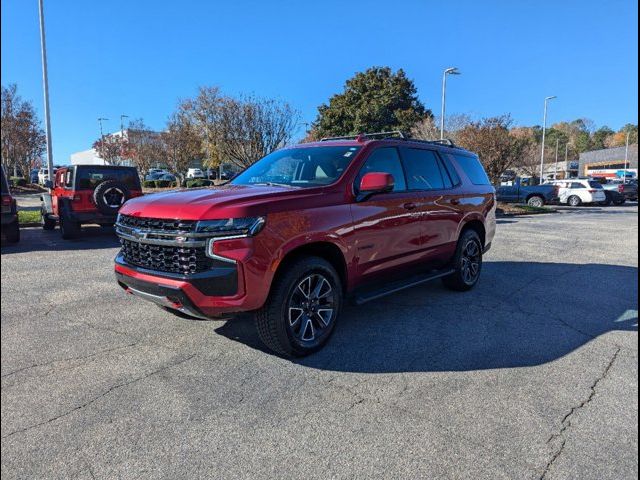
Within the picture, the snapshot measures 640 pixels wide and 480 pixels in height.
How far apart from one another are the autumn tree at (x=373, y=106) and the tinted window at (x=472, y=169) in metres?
29.2

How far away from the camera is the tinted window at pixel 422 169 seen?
5.01m

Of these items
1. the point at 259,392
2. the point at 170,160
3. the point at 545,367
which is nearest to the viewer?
the point at 259,392

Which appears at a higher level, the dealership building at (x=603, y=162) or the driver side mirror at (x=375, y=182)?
the dealership building at (x=603, y=162)

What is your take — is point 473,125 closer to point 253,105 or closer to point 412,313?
point 253,105

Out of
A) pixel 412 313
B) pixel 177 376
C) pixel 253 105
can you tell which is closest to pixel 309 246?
pixel 177 376

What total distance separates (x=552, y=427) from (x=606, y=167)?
269 ft

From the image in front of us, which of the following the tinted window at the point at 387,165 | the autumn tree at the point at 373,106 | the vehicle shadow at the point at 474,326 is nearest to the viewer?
the vehicle shadow at the point at 474,326

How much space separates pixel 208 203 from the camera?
333 cm

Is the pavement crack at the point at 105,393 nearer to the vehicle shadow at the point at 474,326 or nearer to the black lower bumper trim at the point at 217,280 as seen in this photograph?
the vehicle shadow at the point at 474,326

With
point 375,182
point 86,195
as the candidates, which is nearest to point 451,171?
point 375,182

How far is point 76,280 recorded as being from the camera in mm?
6027

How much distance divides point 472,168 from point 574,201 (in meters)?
25.0

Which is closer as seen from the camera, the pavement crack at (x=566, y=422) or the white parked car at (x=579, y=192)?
the pavement crack at (x=566, y=422)

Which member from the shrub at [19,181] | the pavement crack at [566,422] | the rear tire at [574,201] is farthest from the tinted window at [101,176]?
the rear tire at [574,201]
